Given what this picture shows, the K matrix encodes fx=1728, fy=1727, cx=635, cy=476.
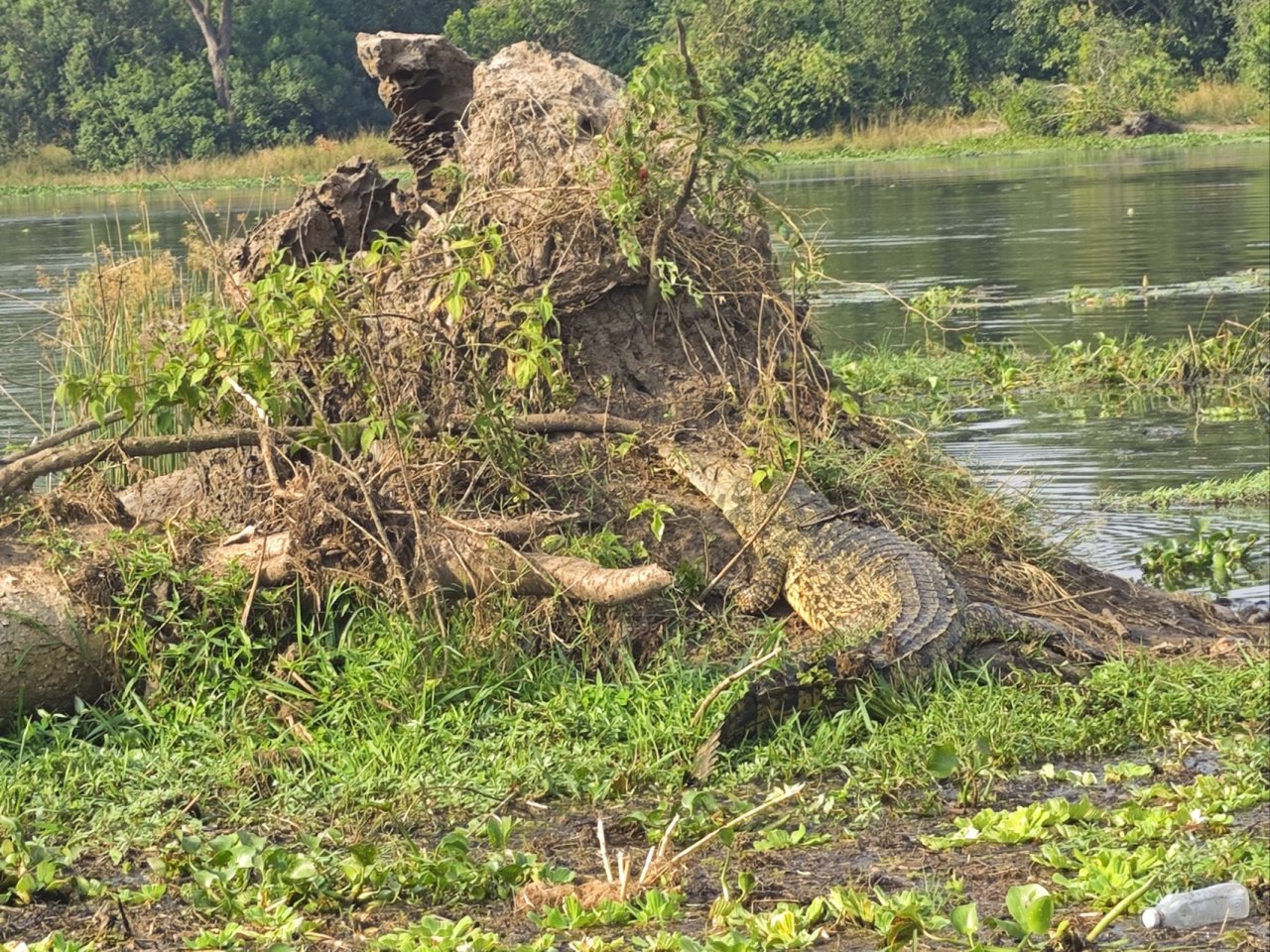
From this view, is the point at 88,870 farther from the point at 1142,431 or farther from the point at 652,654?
the point at 1142,431

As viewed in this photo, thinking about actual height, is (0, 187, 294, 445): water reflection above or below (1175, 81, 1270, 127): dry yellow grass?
above

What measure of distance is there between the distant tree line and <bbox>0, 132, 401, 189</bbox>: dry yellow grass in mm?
632

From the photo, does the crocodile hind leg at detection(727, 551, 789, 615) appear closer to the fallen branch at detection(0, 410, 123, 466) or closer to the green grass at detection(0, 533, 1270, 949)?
the green grass at detection(0, 533, 1270, 949)

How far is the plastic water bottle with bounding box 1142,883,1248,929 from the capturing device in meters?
3.42

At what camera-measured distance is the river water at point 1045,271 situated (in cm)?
877

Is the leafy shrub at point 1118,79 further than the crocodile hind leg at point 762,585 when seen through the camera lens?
Yes

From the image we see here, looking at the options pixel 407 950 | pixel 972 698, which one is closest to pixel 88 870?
pixel 407 950

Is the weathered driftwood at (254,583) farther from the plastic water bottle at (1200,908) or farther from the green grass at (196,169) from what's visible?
the green grass at (196,169)

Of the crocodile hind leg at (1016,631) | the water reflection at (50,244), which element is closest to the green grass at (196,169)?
the water reflection at (50,244)

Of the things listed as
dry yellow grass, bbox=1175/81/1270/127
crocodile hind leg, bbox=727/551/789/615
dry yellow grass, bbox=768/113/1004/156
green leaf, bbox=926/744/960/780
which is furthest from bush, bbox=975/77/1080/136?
green leaf, bbox=926/744/960/780

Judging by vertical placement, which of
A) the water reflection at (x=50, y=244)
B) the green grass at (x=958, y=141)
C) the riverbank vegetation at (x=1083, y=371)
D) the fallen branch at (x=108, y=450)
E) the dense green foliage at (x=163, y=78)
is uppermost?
the dense green foliage at (x=163, y=78)

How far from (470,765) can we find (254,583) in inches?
38.4

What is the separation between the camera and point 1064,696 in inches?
196

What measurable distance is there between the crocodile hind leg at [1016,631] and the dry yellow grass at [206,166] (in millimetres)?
29708
